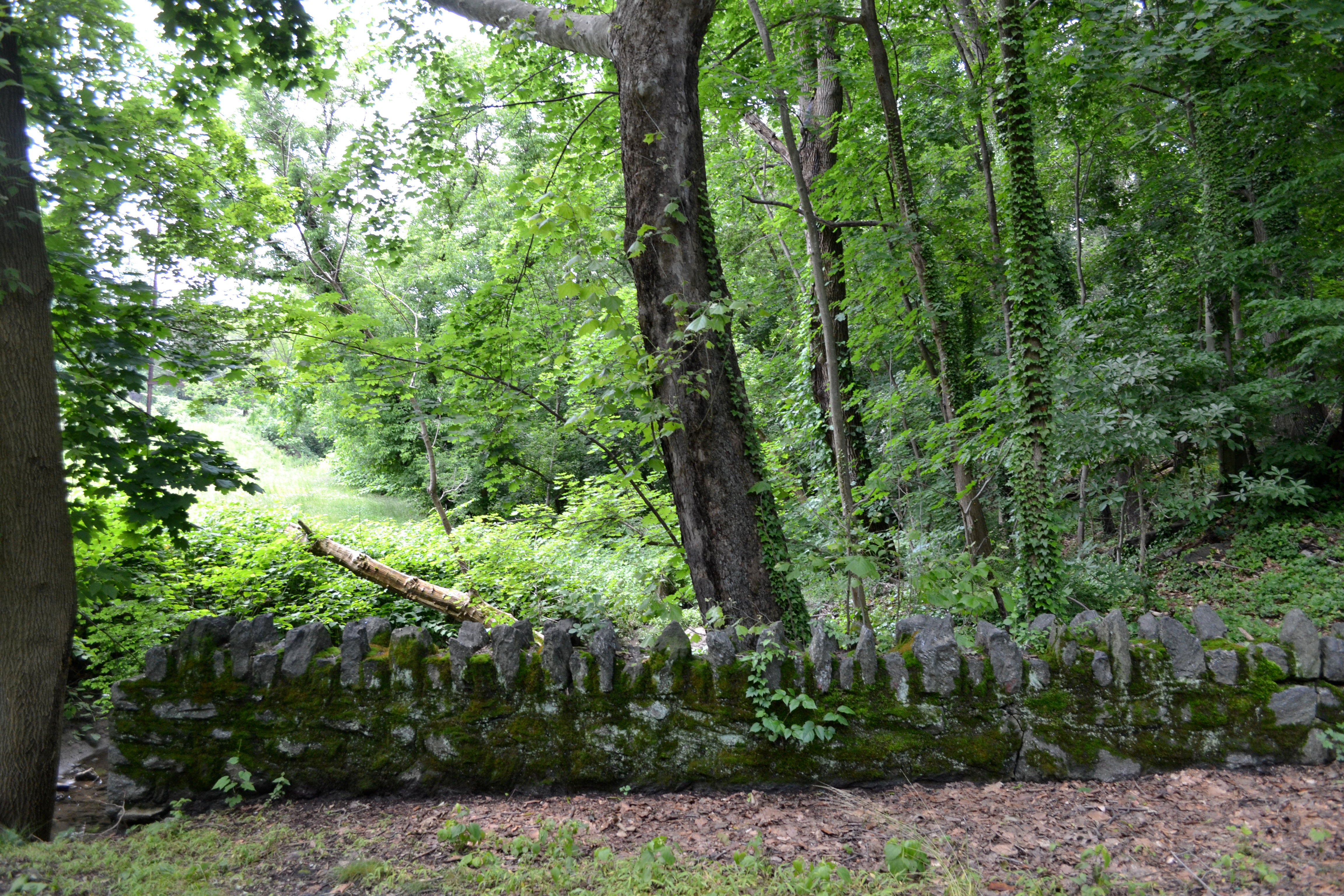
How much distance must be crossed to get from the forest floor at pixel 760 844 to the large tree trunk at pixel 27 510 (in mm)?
469

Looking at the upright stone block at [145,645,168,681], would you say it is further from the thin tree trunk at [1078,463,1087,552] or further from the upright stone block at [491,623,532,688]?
the thin tree trunk at [1078,463,1087,552]

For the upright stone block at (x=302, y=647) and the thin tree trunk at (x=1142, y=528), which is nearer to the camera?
the upright stone block at (x=302, y=647)

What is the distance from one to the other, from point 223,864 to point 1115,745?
4334 mm

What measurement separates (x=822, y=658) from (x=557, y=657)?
4.79ft

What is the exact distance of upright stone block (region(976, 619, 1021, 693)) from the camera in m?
3.53

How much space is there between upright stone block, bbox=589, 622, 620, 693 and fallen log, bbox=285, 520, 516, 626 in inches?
106

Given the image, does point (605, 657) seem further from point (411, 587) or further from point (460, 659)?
point (411, 587)

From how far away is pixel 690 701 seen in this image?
11.9 ft

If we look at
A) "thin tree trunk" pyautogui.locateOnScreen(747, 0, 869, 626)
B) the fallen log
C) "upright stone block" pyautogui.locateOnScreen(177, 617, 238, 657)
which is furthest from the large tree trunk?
"thin tree trunk" pyautogui.locateOnScreen(747, 0, 869, 626)

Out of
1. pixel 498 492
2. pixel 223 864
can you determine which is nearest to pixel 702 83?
pixel 223 864

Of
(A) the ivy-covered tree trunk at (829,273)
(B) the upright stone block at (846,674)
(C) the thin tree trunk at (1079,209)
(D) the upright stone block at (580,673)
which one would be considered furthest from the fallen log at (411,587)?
(C) the thin tree trunk at (1079,209)

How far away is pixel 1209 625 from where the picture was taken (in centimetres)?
360

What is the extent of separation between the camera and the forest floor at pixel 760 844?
8.39 ft

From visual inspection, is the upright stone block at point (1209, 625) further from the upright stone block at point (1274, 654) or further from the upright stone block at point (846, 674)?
the upright stone block at point (846, 674)
